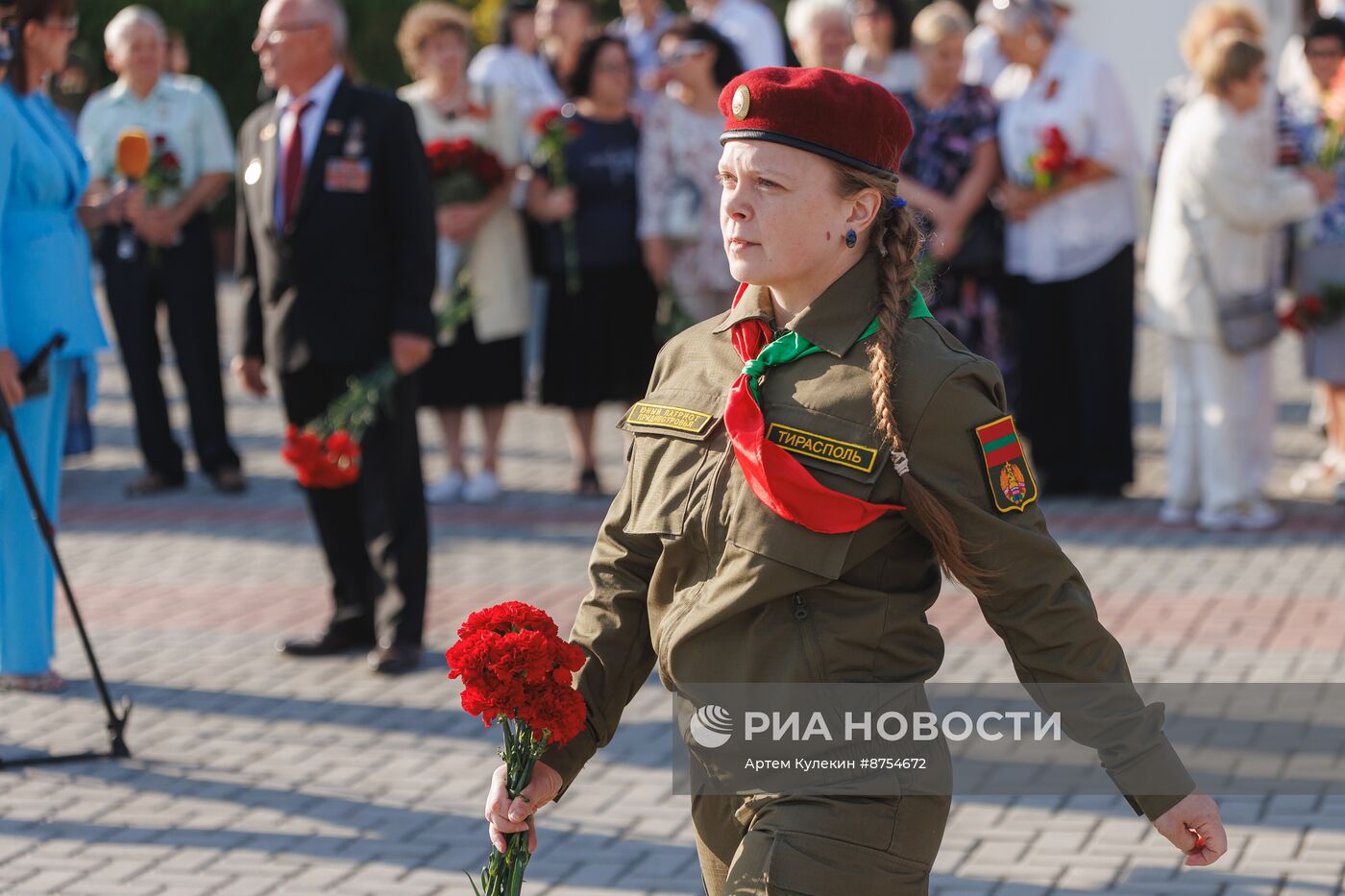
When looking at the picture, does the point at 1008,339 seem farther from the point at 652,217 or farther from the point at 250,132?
the point at 250,132

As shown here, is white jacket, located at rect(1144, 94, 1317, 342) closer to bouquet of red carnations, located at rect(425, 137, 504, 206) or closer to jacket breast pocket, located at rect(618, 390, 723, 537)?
bouquet of red carnations, located at rect(425, 137, 504, 206)

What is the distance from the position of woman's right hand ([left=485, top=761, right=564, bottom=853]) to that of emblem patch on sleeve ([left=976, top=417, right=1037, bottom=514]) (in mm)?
856

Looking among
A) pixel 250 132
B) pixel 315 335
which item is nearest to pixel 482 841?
pixel 315 335

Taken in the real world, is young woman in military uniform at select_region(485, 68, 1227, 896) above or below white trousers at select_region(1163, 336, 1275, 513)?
above

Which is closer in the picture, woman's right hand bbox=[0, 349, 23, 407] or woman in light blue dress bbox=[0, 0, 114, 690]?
woman's right hand bbox=[0, 349, 23, 407]

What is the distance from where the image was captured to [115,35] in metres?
11.0

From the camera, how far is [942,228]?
10578 millimetres

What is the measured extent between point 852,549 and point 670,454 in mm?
379

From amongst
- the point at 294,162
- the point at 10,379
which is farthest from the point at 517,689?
the point at 294,162

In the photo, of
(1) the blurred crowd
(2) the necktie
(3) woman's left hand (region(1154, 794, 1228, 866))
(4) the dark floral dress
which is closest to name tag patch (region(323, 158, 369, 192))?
(2) the necktie

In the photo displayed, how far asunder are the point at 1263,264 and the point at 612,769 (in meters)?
4.97

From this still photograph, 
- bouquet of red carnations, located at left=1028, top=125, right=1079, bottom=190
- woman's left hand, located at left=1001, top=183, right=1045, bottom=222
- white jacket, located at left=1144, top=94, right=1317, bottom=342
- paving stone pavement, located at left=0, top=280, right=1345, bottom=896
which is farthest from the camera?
woman's left hand, located at left=1001, top=183, right=1045, bottom=222

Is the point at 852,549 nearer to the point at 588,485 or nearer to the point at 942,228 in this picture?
the point at 942,228

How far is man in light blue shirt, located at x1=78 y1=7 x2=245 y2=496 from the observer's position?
429 inches
